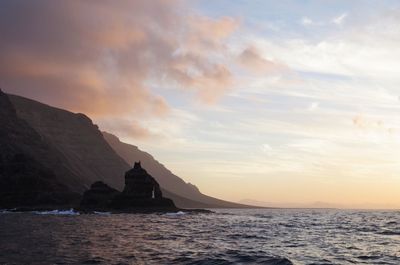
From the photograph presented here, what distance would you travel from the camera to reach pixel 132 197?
158m

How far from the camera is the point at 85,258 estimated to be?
33.8 meters

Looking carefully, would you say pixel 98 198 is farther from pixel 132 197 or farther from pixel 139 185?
pixel 139 185

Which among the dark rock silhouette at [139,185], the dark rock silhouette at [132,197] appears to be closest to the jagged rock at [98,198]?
the dark rock silhouette at [132,197]

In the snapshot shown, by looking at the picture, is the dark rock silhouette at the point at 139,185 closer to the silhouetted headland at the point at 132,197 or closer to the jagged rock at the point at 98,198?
the silhouetted headland at the point at 132,197

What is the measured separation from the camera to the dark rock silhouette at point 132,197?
156 m

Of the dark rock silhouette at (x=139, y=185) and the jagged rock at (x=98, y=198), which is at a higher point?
the dark rock silhouette at (x=139, y=185)

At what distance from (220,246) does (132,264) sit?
13.3 metres

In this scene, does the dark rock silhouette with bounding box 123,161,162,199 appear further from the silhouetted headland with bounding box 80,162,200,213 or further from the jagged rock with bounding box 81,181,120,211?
the jagged rock with bounding box 81,181,120,211

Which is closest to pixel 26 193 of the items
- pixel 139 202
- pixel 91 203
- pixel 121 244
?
pixel 91 203

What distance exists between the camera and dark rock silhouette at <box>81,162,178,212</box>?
511 ft

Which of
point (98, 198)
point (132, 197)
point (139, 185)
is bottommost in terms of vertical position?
point (98, 198)

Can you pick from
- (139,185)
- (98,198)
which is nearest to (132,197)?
(139,185)

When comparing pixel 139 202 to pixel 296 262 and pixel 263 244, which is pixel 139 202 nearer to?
pixel 263 244

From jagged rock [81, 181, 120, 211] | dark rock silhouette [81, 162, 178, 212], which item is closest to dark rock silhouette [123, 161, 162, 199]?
dark rock silhouette [81, 162, 178, 212]
